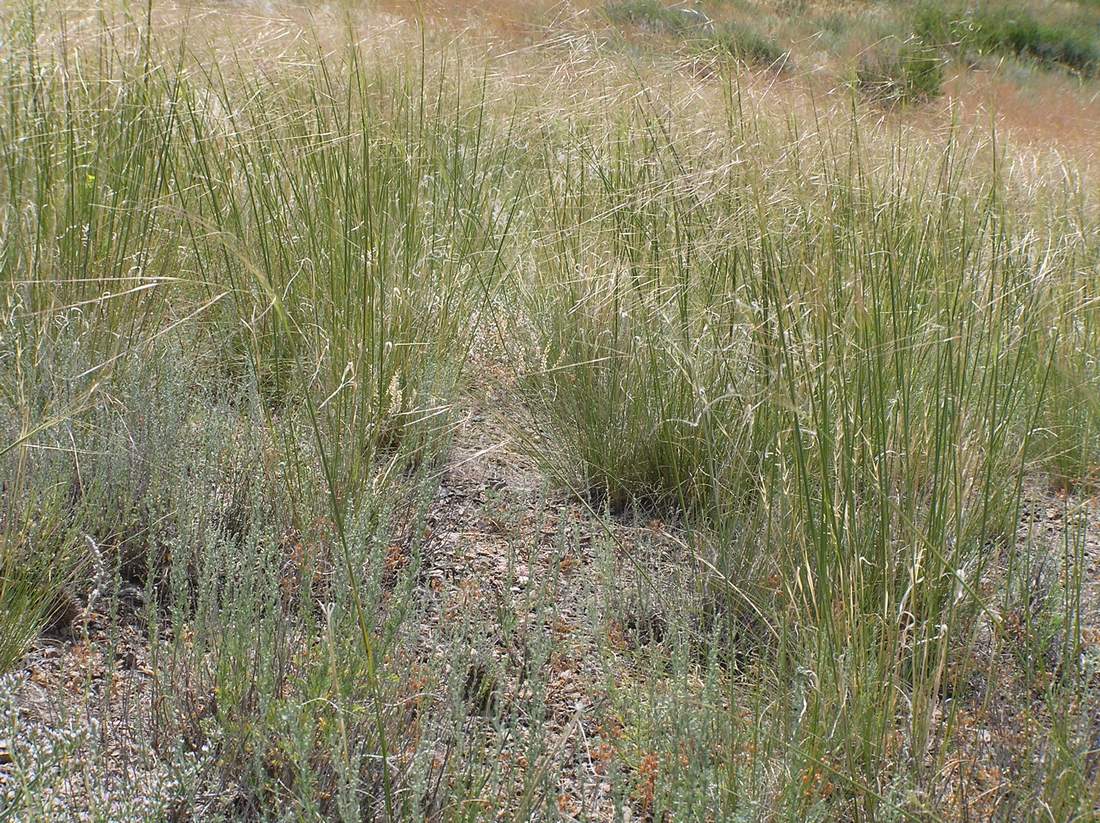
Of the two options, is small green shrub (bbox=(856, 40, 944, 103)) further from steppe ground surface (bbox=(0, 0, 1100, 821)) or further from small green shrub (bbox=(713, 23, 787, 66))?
small green shrub (bbox=(713, 23, 787, 66))

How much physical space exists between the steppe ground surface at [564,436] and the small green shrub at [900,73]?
0.05ft

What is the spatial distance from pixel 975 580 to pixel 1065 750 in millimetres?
319

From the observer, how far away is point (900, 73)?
187 centimetres

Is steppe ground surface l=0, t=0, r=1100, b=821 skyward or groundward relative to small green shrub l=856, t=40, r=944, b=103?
groundward

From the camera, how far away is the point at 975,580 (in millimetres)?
1381

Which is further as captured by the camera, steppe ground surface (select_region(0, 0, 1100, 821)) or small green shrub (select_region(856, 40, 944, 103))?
small green shrub (select_region(856, 40, 944, 103))

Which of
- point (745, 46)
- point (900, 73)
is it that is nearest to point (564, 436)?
point (745, 46)

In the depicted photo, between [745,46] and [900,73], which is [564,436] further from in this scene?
[900,73]

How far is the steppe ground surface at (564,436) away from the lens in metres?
1.28

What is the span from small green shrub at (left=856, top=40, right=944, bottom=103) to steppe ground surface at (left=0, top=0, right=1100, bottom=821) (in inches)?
0.6

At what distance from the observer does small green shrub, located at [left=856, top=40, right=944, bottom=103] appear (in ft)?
5.95

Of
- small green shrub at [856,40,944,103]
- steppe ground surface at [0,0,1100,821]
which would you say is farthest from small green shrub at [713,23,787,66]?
small green shrub at [856,40,944,103]

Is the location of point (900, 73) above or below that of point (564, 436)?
above

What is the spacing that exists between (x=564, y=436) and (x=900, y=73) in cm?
111
